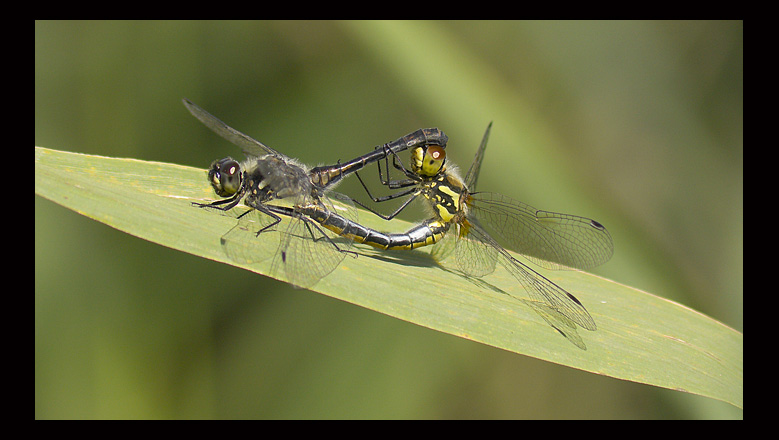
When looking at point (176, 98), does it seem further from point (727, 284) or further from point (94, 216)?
point (727, 284)

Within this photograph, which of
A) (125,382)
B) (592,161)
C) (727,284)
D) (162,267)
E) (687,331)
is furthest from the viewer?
(592,161)

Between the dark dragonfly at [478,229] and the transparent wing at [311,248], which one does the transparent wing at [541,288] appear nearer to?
the dark dragonfly at [478,229]

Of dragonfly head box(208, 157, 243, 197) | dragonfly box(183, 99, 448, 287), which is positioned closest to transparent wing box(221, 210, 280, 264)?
dragonfly box(183, 99, 448, 287)

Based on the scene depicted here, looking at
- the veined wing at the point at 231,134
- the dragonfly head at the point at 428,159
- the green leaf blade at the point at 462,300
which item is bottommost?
the green leaf blade at the point at 462,300

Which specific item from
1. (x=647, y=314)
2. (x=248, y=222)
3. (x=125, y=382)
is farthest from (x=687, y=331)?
(x=125, y=382)

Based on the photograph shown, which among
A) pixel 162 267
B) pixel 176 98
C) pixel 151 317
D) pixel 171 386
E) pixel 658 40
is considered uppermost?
pixel 658 40

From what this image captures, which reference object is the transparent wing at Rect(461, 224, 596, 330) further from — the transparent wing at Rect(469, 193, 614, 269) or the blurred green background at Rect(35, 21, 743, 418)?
the blurred green background at Rect(35, 21, 743, 418)

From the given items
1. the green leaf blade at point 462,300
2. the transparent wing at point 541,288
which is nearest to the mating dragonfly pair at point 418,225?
the transparent wing at point 541,288
